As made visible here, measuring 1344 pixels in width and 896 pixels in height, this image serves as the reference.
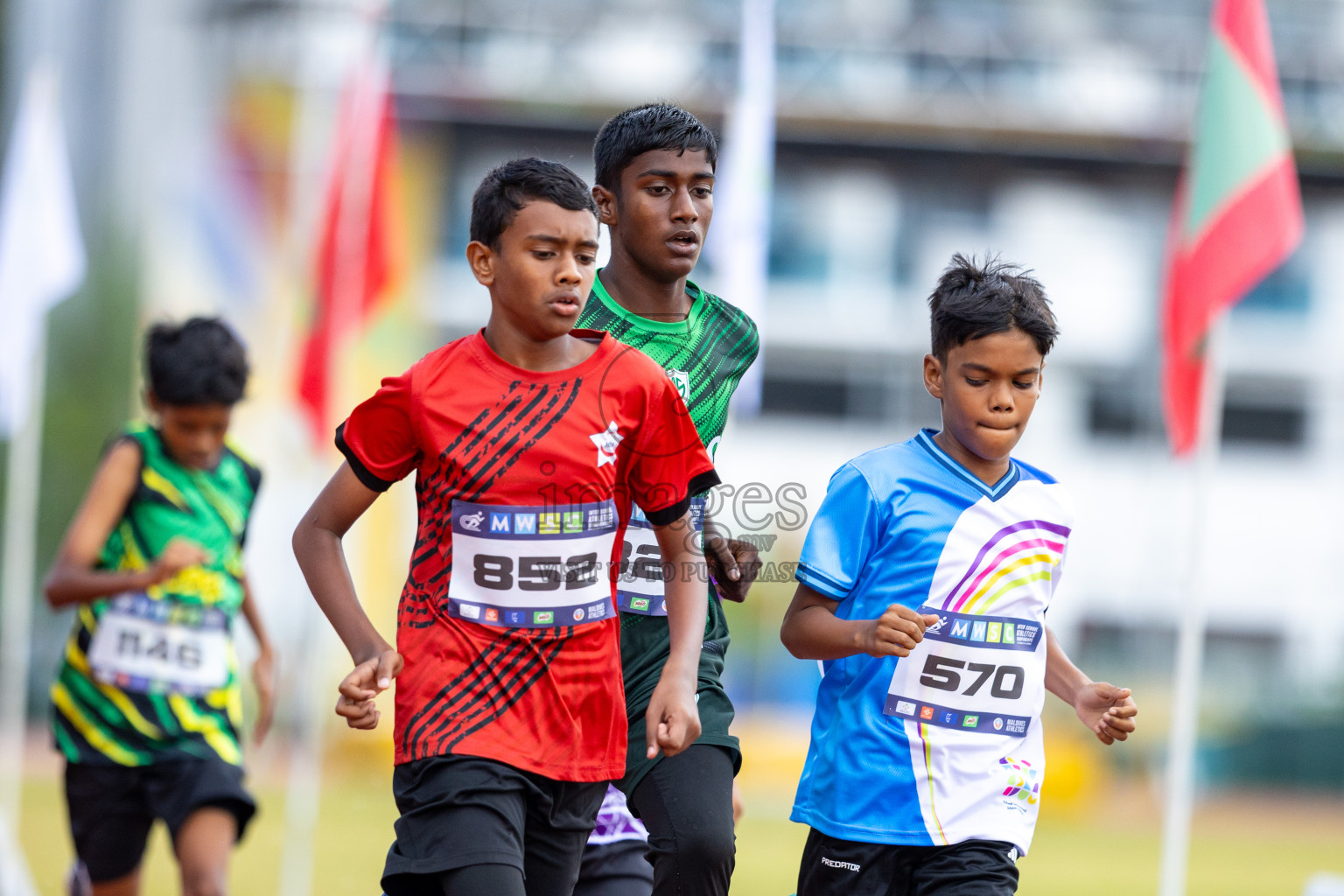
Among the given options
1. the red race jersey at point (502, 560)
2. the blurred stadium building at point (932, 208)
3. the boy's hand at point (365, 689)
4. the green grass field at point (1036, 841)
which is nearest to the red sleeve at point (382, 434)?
the red race jersey at point (502, 560)

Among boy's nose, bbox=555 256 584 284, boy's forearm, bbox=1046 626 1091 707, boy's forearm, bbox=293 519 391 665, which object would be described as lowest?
boy's forearm, bbox=1046 626 1091 707

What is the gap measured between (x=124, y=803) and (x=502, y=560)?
2.61 metres

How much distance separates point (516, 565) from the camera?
10.6 feet

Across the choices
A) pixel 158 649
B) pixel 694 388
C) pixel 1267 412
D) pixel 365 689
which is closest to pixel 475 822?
pixel 365 689

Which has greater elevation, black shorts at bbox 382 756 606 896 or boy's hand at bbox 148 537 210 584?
boy's hand at bbox 148 537 210 584

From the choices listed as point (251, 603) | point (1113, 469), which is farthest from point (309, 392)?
point (1113, 469)

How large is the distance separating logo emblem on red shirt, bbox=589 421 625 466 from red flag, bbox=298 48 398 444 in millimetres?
8340

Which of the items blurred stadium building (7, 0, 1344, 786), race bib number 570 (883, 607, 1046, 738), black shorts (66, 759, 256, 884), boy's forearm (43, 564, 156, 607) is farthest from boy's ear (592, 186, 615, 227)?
blurred stadium building (7, 0, 1344, 786)

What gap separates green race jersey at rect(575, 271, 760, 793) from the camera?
3.78 metres

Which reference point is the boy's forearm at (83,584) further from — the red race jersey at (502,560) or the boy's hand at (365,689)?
the boy's hand at (365,689)

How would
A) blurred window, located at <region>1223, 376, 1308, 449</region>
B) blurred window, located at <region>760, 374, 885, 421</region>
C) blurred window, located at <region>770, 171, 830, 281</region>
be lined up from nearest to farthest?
blurred window, located at <region>760, 374, 885, 421</region> < blurred window, located at <region>770, 171, 830, 281</region> < blurred window, located at <region>1223, 376, 1308, 449</region>

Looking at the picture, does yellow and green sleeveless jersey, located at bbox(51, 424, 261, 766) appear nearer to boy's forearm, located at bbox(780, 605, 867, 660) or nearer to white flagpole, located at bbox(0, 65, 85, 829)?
boy's forearm, located at bbox(780, 605, 867, 660)

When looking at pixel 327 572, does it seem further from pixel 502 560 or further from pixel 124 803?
pixel 124 803

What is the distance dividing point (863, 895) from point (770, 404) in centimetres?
Answer: 2611
